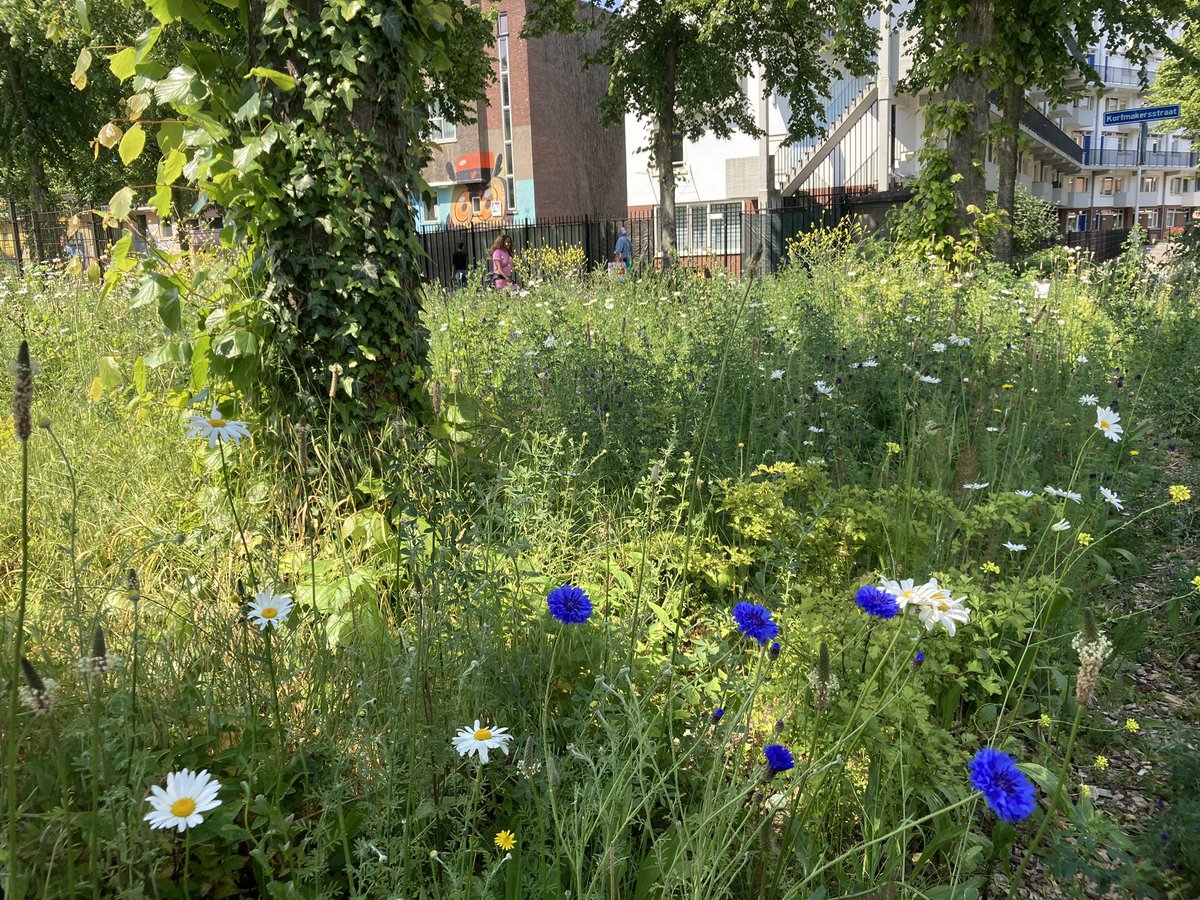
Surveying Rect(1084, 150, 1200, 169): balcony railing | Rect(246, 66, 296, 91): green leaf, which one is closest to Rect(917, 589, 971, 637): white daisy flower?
Rect(246, 66, 296, 91): green leaf

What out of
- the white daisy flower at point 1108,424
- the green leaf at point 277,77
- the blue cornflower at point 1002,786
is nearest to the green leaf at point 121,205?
the green leaf at point 277,77

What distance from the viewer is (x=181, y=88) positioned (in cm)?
289

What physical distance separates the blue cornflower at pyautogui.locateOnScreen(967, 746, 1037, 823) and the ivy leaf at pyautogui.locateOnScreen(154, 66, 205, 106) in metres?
3.18

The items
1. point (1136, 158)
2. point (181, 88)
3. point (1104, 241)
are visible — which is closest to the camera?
point (181, 88)

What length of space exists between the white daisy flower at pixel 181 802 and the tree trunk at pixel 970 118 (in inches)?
432

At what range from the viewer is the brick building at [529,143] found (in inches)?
1112

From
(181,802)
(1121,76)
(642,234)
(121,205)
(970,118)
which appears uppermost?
(1121,76)

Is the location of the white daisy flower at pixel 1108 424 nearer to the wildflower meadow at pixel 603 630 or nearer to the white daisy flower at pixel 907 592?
the wildflower meadow at pixel 603 630

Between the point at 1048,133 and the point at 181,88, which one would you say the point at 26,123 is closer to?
the point at 181,88

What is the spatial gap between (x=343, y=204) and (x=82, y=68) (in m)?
1.03

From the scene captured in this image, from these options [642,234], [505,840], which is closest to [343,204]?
[505,840]

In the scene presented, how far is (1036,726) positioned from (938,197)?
9427 millimetres

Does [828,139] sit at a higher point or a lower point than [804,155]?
higher

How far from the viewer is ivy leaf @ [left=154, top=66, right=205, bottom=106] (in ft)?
9.45
